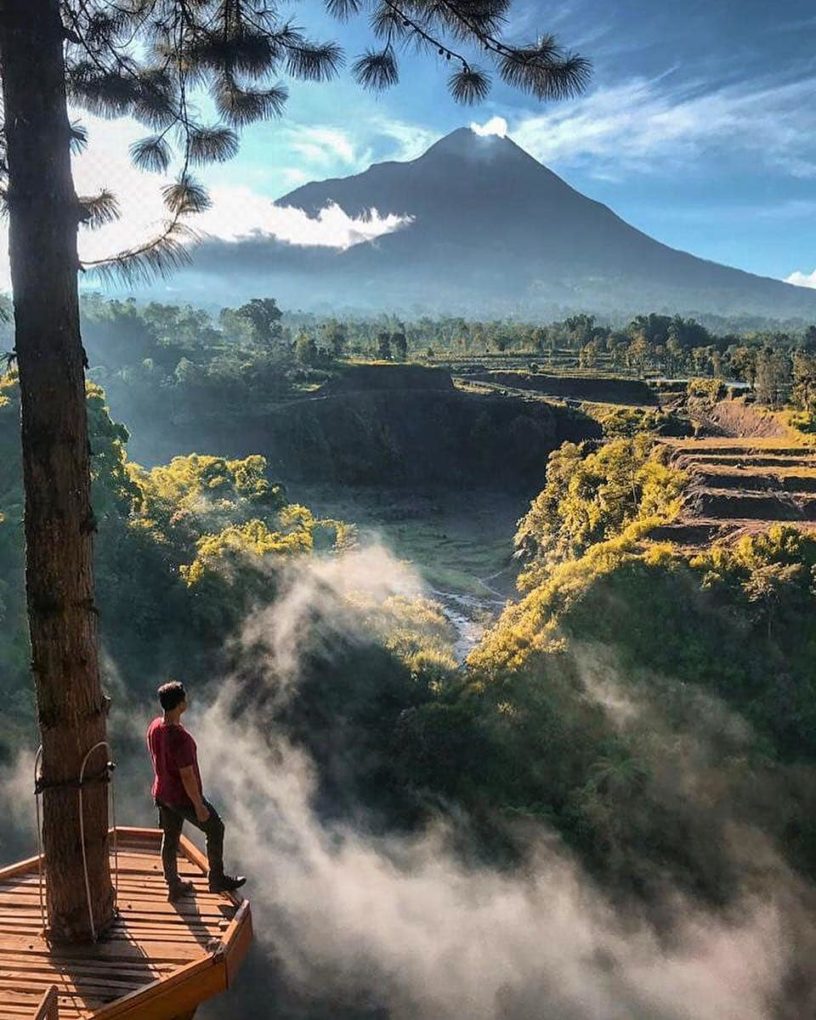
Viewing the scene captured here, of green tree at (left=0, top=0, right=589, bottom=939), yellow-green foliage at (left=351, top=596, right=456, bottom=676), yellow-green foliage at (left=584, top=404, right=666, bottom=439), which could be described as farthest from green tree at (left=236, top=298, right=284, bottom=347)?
green tree at (left=0, top=0, right=589, bottom=939)

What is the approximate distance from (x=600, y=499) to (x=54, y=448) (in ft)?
75.4

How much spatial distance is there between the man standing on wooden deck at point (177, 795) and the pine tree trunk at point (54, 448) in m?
0.38

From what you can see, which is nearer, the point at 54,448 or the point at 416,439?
the point at 54,448

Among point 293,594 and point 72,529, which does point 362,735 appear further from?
point 72,529

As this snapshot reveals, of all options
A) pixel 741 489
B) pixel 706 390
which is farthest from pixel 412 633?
pixel 706 390

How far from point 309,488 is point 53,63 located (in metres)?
52.7

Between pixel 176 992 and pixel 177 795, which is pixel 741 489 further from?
pixel 176 992

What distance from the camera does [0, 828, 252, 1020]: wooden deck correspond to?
13.8 ft

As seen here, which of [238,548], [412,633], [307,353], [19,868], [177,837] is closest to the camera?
[177,837]

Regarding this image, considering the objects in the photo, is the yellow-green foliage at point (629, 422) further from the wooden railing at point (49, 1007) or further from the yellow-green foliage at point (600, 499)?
the wooden railing at point (49, 1007)

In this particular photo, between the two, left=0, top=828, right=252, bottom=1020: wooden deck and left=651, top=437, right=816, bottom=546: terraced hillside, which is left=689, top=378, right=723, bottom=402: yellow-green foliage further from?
left=0, top=828, right=252, bottom=1020: wooden deck

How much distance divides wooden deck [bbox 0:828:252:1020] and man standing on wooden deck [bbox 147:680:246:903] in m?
0.11

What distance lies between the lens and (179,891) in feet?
17.0

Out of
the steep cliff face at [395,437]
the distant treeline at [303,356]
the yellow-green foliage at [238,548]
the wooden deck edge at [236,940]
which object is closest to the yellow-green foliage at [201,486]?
the yellow-green foliage at [238,548]
